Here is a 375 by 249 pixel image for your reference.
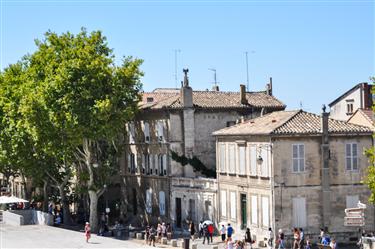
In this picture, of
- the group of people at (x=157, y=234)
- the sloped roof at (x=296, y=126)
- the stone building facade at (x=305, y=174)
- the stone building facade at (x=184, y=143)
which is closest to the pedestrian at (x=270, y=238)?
the stone building facade at (x=305, y=174)

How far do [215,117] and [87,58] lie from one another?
11694 mm

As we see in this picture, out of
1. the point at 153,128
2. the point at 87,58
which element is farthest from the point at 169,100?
the point at 87,58

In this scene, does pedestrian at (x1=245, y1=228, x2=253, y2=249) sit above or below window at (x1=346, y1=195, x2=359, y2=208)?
below

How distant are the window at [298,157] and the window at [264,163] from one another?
177 centimetres

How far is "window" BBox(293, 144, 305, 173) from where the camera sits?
5216 centimetres

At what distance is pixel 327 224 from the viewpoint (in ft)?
172

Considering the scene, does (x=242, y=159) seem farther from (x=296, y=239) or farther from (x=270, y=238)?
(x=296, y=239)

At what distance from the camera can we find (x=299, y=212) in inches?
2052

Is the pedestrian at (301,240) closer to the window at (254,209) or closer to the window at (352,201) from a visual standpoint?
the window at (254,209)

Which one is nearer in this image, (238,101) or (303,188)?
(303,188)

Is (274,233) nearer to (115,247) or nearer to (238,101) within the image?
(115,247)

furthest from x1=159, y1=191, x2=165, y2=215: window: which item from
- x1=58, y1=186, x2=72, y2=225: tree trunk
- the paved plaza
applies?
x1=58, y1=186, x2=72, y2=225: tree trunk

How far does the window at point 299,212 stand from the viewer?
2050 inches

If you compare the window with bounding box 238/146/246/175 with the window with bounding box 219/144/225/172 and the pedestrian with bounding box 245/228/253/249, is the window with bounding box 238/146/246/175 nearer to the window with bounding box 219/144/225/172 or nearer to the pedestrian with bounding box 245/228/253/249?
the window with bounding box 219/144/225/172
